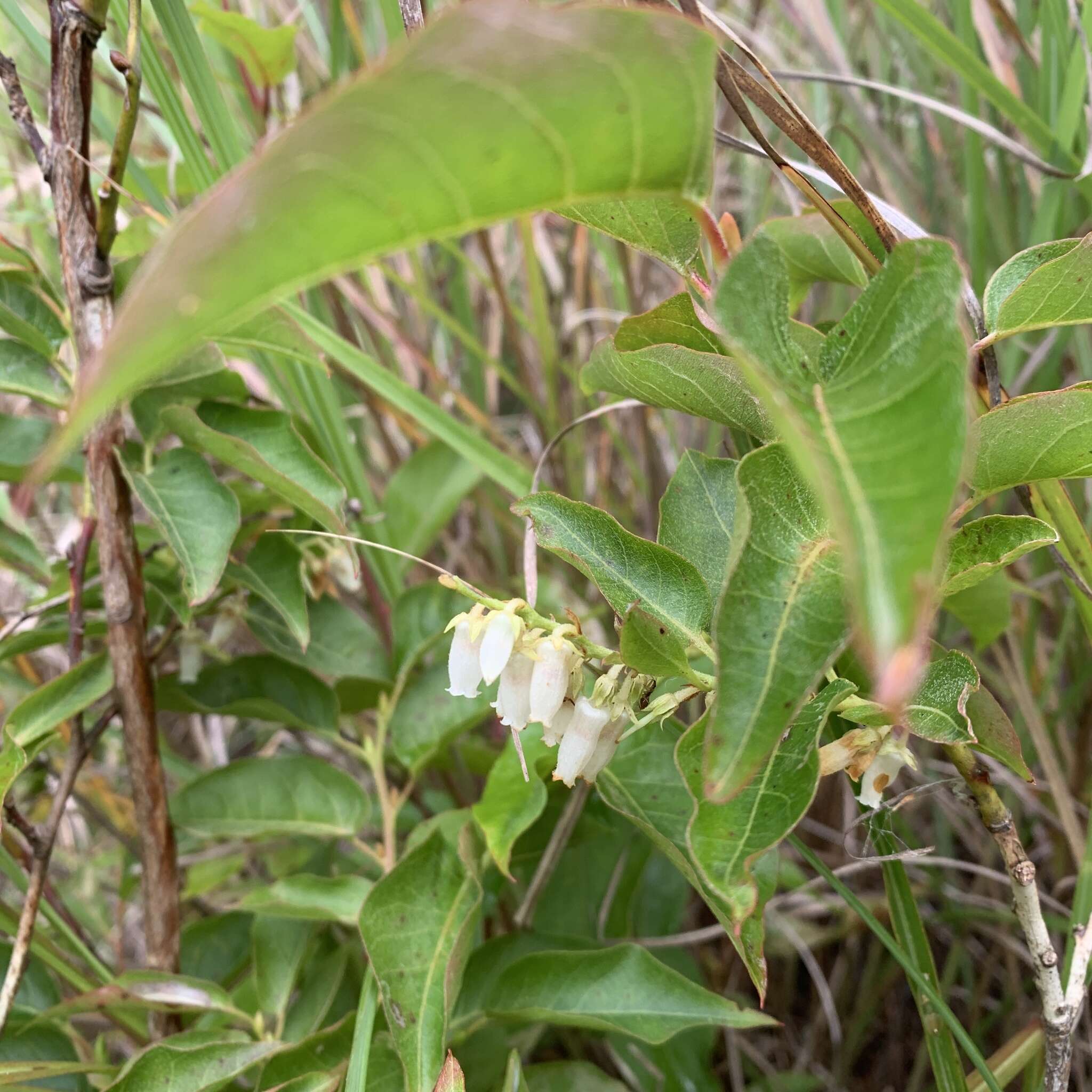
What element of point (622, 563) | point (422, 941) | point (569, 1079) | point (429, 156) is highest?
point (429, 156)

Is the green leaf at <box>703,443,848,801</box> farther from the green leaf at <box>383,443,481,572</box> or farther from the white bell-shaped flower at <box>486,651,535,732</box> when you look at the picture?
the green leaf at <box>383,443,481,572</box>

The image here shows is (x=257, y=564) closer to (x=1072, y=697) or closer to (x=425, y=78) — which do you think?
(x=425, y=78)

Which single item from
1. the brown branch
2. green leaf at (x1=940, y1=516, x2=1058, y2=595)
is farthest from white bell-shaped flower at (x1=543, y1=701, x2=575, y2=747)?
the brown branch

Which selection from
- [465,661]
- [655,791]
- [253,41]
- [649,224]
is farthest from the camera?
[253,41]

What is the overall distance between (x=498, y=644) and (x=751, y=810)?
177mm

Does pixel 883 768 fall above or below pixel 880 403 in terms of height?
below

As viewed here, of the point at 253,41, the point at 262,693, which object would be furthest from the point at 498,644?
the point at 253,41

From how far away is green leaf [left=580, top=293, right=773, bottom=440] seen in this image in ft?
1.54

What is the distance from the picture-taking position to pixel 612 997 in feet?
2.24

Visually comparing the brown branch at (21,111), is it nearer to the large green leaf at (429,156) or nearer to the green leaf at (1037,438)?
the large green leaf at (429,156)

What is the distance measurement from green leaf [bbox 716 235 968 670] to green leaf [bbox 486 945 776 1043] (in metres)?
0.46

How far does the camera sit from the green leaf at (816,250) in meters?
0.62

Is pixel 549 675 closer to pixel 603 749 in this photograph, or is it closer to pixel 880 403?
→ pixel 603 749

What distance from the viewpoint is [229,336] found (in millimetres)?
693
